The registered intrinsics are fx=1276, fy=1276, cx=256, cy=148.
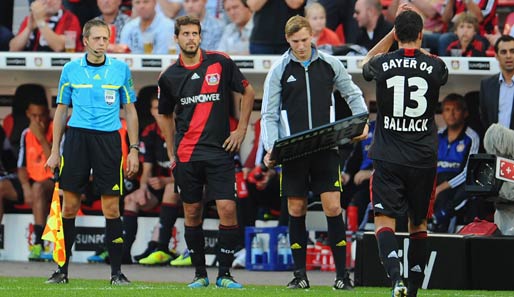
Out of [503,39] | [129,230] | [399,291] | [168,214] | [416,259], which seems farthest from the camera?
[129,230]

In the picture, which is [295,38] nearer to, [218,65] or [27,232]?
→ [218,65]

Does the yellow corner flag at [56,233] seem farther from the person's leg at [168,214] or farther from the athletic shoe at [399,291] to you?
the athletic shoe at [399,291]

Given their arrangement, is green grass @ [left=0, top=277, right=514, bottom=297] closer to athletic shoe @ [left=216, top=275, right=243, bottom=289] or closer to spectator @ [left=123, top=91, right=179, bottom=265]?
athletic shoe @ [left=216, top=275, right=243, bottom=289]

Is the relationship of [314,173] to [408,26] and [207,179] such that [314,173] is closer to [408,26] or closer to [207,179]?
[207,179]

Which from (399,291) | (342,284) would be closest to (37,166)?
(342,284)

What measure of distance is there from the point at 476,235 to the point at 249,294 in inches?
101

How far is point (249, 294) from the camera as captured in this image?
10.2m

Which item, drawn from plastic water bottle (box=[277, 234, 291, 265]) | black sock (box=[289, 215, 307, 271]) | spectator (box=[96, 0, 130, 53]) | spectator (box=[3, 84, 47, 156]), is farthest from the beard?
spectator (box=[96, 0, 130, 53])

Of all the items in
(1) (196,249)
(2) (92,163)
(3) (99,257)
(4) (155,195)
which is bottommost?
(3) (99,257)

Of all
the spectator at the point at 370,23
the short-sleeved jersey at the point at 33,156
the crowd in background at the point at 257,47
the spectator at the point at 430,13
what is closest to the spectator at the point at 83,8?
the crowd in background at the point at 257,47

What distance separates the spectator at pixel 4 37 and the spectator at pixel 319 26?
12.7 ft

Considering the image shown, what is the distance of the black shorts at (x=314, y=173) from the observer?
11055 mm

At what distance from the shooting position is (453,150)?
1458cm

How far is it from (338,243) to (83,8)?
713 centimetres
